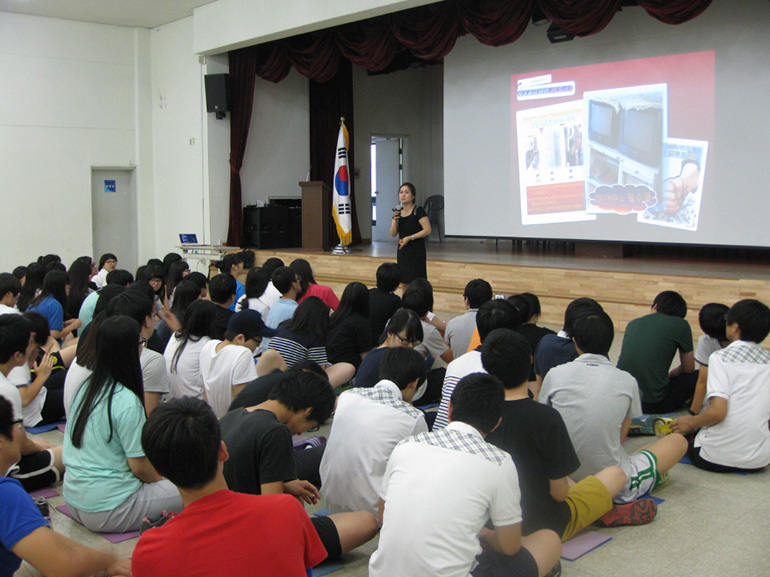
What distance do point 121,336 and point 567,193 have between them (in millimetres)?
6882

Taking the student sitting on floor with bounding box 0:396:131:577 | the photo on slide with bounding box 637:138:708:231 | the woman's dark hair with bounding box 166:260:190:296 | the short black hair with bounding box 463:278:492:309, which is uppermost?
the photo on slide with bounding box 637:138:708:231

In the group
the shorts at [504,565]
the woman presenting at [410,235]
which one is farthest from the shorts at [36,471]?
the woman presenting at [410,235]

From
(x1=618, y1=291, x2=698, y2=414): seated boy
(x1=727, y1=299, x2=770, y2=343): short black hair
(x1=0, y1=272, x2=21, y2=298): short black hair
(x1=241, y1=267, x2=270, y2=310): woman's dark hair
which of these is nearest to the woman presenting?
(x1=241, y1=267, x2=270, y2=310): woman's dark hair

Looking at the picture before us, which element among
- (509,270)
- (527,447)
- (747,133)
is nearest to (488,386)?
(527,447)

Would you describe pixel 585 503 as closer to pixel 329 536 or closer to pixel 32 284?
pixel 329 536

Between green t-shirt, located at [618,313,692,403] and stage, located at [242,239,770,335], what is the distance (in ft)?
9.17

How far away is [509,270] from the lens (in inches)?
308

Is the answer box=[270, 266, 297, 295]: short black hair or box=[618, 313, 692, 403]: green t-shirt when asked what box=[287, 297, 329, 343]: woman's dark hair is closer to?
box=[270, 266, 297, 295]: short black hair

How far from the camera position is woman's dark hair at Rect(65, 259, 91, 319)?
529 centimetres

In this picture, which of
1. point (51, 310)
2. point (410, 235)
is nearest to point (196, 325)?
point (51, 310)

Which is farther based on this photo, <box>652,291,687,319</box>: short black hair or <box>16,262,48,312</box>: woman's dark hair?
<box>16,262,48,312</box>: woman's dark hair

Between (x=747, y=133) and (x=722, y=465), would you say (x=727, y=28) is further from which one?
(x=722, y=465)

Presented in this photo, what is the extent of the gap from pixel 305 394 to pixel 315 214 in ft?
26.7

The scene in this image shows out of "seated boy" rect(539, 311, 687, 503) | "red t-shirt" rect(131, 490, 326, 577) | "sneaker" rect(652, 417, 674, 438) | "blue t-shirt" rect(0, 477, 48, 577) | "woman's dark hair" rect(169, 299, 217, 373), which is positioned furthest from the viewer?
"sneaker" rect(652, 417, 674, 438)
